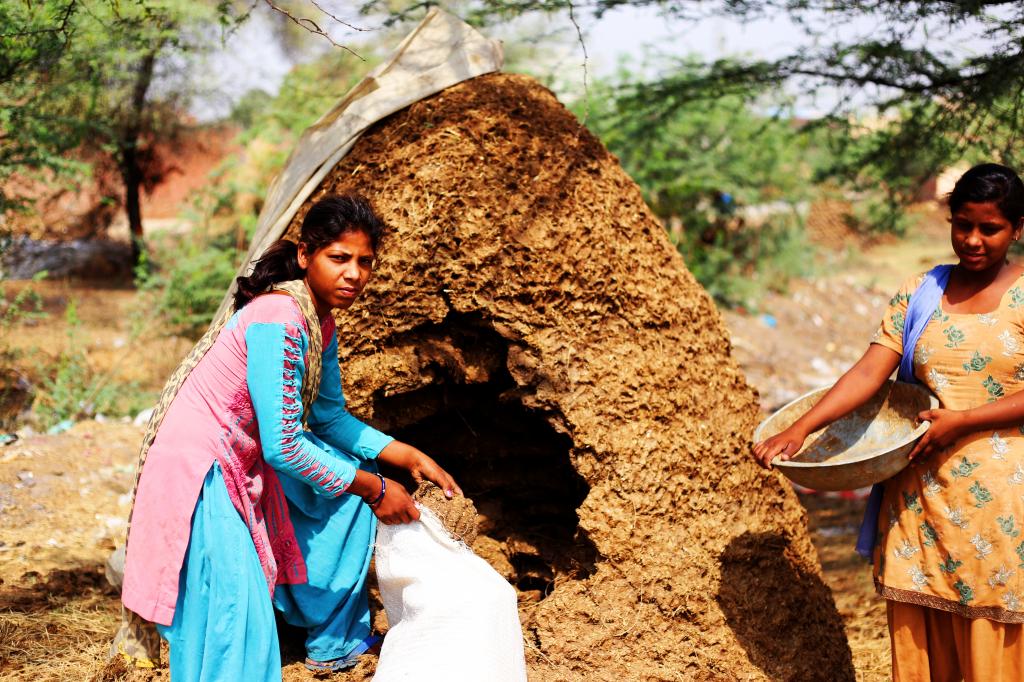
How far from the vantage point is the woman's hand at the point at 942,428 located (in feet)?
7.85

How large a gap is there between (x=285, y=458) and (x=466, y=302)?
1.03 meters

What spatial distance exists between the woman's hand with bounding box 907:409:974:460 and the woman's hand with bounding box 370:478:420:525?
4.51 ft

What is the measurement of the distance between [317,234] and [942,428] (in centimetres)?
176

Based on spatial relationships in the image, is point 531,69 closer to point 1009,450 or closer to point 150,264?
point 150,264

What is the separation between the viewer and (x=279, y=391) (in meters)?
2.21

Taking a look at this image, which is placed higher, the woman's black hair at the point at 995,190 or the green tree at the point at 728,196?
the green tree at the point at 728,196

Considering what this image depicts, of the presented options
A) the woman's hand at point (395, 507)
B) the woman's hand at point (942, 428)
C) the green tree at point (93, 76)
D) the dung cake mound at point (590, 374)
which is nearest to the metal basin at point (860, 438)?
the woman's hand at point (942, 428)

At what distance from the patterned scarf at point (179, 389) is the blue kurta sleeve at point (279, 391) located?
0.08 metres

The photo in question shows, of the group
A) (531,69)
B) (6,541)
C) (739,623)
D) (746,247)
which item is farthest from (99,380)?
(746,247)

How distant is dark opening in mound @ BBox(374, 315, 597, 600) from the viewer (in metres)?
3.40

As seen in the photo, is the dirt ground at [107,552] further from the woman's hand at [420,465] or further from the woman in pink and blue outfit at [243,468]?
the woman in pink and blue outfit at [243,468]

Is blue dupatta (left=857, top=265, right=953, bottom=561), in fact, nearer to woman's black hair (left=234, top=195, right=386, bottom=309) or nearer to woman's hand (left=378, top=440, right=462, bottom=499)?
woman's hand (left=378, top=440, right=462, bottom=499)

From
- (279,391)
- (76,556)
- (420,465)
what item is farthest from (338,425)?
(76,556)

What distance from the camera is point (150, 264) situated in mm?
10523
